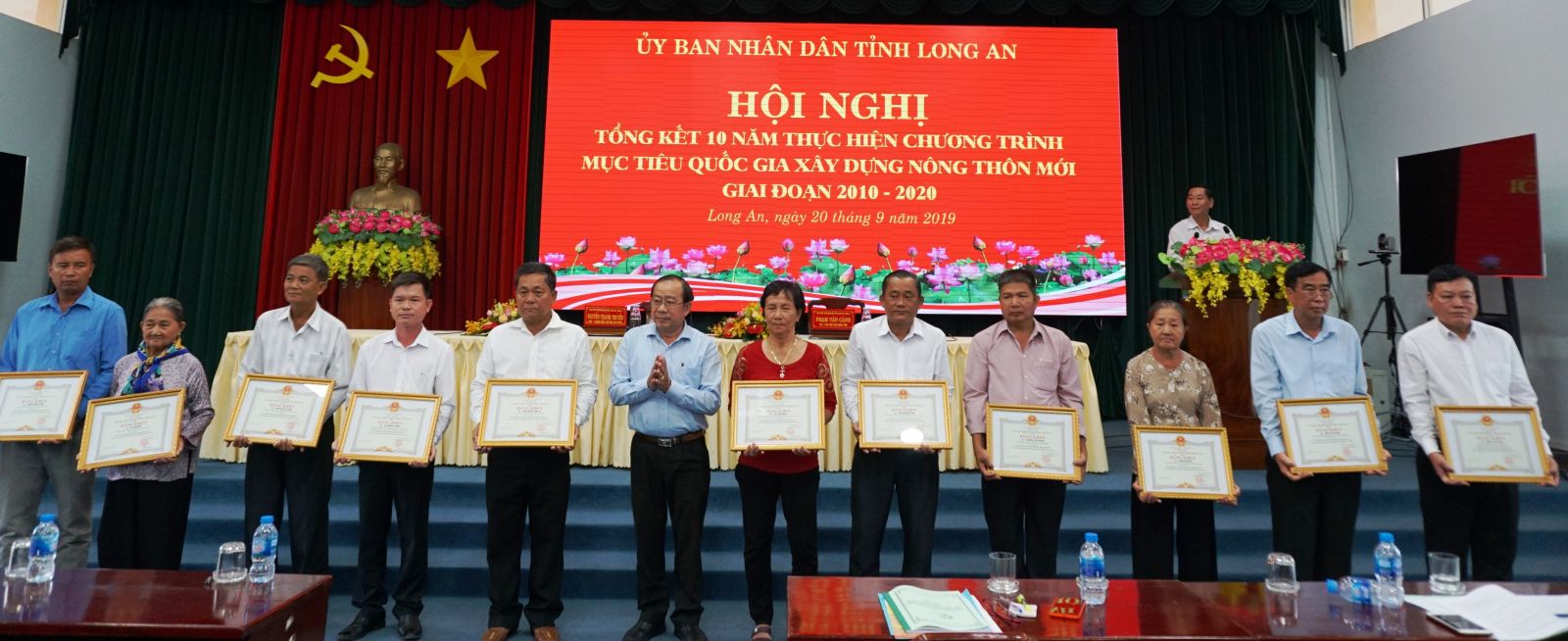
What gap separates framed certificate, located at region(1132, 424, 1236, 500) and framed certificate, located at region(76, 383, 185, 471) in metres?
3.49

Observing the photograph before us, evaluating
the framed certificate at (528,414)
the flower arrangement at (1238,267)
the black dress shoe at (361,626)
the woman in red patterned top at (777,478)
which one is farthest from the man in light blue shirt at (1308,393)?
the black dress shoe at (361,626)

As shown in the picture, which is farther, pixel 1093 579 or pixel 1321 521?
pixel 1321 521

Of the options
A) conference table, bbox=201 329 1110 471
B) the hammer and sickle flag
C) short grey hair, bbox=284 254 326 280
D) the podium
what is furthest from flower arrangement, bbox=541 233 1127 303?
short grey hair, bbox=284 254 326 280

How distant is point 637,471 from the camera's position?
3049mm

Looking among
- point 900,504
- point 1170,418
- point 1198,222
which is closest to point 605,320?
point 900,504

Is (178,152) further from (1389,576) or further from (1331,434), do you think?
(1389,576)

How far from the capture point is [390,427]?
2928mm

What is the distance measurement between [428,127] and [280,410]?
4258 millimetres

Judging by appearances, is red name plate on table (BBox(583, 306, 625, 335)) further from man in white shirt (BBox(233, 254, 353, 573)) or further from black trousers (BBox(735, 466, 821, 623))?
black trousers (BBox(735, 466, 821, 623))

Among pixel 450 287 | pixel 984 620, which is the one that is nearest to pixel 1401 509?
pixel 984 620

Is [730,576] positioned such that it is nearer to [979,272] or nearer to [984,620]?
[984,620]

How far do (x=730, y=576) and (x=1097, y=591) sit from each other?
2087 mm

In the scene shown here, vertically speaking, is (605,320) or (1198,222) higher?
(1198,222)

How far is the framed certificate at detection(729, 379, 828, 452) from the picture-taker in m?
2.83
